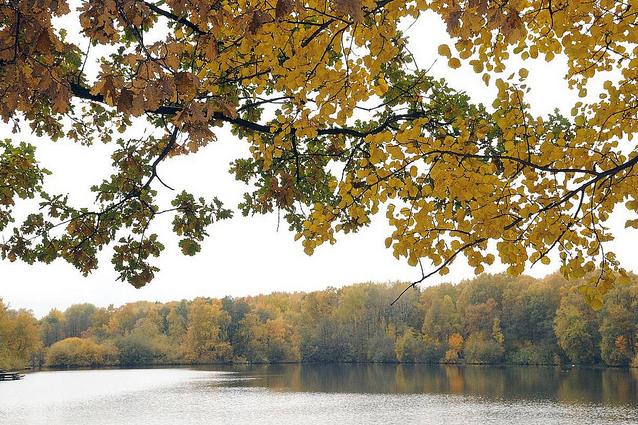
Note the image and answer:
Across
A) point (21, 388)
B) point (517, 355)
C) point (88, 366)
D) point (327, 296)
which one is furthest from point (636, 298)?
point (88, 366)

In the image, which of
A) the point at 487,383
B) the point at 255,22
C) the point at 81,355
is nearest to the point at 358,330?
the point at 487,383

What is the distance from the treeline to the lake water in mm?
6171

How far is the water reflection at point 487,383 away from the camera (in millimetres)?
38594

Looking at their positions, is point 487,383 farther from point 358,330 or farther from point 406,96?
point 406,96

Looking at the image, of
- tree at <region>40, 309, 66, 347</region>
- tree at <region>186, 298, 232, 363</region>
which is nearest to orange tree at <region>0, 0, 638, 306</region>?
tree at <region>186, 298, 232, 363</region>

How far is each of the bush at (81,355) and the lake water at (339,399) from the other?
23.7 m

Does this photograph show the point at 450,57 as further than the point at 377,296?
No

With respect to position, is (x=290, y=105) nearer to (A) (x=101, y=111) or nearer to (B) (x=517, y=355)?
(A) (x=101, y=111)

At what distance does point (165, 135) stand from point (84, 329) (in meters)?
103

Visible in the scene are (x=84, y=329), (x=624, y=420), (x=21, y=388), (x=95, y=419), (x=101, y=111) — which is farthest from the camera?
(x=84, y=329)

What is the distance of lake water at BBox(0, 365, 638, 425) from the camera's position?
31.1 meters

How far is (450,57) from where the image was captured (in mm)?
3352

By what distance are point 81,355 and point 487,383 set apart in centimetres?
5795

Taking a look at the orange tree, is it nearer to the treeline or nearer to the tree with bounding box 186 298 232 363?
the treeline
